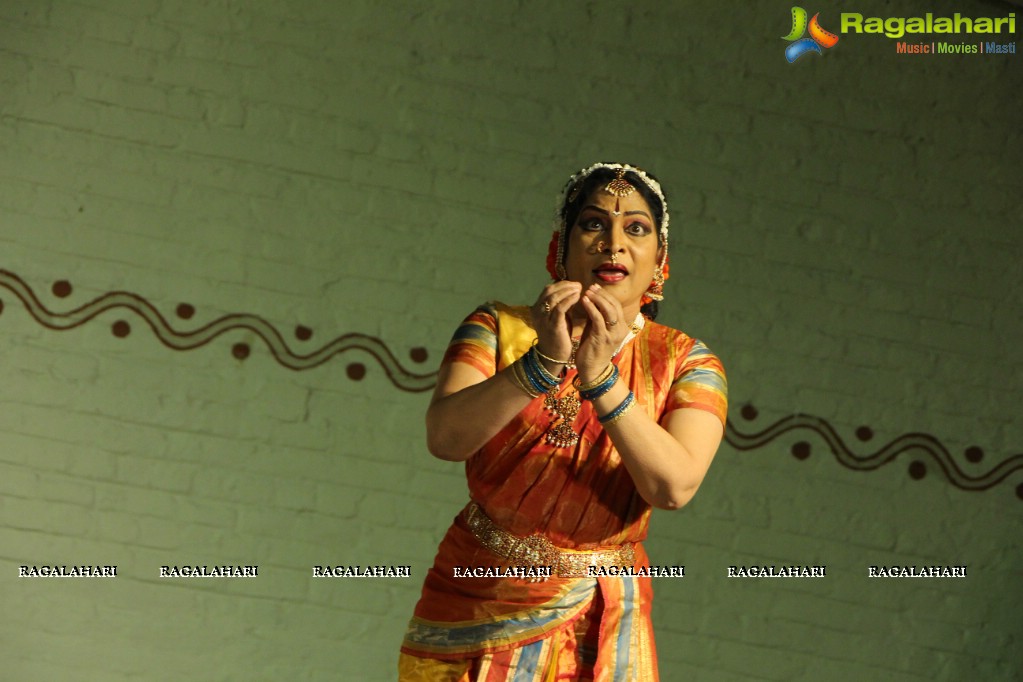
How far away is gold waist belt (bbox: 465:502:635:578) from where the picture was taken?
1.94m

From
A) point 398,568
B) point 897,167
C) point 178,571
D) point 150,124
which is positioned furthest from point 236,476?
point 897,167

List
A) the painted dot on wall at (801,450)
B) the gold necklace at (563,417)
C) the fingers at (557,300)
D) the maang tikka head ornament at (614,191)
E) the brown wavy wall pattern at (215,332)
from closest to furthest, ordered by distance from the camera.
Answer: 1. the fingers at (557,300)
2. the gold necklace at (563,417)
3. the maang tikka head ornament at (614,191)
4. the brown wavy wall pattern at (215,332)
5. the painted dot on wall at (801,450)

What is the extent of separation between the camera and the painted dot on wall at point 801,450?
158 inches

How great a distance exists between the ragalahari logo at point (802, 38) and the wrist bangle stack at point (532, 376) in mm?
2718

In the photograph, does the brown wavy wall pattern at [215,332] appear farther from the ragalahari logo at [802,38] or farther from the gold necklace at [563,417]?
the gold necklace at [563,417]

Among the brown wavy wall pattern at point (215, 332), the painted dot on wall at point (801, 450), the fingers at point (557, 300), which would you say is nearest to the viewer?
the fingers at point (557, 300)

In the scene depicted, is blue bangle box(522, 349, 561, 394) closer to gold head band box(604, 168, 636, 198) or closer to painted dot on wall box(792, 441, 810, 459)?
gold head band box(604, 168, 636, 198)

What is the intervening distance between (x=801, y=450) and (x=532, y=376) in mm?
2484

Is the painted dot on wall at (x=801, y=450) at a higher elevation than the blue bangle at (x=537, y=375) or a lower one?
lower

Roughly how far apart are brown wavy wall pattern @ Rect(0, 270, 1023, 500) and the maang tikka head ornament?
72.3 inches

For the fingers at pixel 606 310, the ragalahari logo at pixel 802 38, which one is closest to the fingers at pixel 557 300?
the fingers at pixel 606 310

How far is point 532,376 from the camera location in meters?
1.73

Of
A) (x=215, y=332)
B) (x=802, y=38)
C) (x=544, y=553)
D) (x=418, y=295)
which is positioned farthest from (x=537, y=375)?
(x=802, y=38)

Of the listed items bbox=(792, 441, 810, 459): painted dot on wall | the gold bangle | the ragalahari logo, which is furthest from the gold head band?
the ragalahari logo
